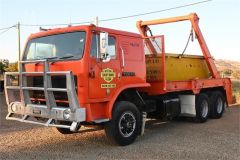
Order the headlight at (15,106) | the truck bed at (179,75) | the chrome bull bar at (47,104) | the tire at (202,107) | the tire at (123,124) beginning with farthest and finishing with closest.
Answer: the tire at (202,107) < the truck bed at (179,75) < the headlight at (15,106) < the tire at (123,124) < the chrome bull bar at (47,104)

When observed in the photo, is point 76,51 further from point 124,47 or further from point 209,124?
point 209,124

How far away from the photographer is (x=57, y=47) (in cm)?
749

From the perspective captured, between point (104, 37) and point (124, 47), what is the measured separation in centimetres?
110

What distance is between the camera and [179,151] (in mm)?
7211

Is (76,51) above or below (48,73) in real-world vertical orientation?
above

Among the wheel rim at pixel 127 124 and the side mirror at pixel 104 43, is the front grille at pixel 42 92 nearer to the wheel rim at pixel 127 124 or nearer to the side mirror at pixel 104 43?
the side mirror at pixel 104 43

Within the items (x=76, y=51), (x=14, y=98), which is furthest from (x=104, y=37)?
(x=14, y=98)

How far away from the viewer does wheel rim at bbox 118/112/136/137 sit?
303 inches

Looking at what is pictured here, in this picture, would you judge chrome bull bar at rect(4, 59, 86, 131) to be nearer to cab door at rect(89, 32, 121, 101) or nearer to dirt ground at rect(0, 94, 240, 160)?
cab door at rect(89, 32, 121, 101)

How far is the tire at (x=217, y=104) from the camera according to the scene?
1196cm

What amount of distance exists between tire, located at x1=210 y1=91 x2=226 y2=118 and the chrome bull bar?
6.30 m

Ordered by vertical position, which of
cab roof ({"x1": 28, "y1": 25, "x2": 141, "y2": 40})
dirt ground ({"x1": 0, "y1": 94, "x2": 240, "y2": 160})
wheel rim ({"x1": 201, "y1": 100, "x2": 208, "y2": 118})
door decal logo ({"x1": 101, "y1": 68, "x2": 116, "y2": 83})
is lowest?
dirt ground ({"x1": 0, "y1": 94, "x2": 240, "y2": 160})

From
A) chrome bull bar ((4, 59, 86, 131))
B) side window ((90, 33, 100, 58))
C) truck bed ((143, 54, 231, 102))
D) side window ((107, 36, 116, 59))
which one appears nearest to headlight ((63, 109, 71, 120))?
chrome bull bar ((4, 59, 86, 131))

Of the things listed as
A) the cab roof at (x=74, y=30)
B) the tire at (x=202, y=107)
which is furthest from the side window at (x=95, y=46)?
the tire at (x=202, y=107)
